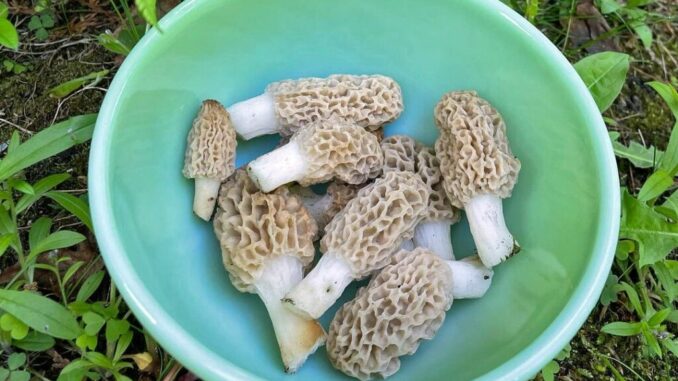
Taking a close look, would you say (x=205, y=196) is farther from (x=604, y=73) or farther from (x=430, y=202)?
(x=604, y=73)

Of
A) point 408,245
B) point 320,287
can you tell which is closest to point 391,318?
point 320,287

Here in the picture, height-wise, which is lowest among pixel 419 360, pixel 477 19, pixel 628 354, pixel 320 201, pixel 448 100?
pixel 628 354

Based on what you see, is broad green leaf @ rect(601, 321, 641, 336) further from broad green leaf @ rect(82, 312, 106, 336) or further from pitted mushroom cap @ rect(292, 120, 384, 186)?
broad green leaf @ rect(82, 312, 106, 336)

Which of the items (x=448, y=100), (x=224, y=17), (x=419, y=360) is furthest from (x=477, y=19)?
(x=419, y=360)

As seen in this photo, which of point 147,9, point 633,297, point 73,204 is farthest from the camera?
point 633,297

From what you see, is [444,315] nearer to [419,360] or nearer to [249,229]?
[419,360]

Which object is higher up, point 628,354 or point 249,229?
point 249,229

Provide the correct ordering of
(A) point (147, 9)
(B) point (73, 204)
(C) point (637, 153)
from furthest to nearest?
1. (C) point (637, 153)
2. (B) point (73, 204)
3. (A) point (147, 9)
